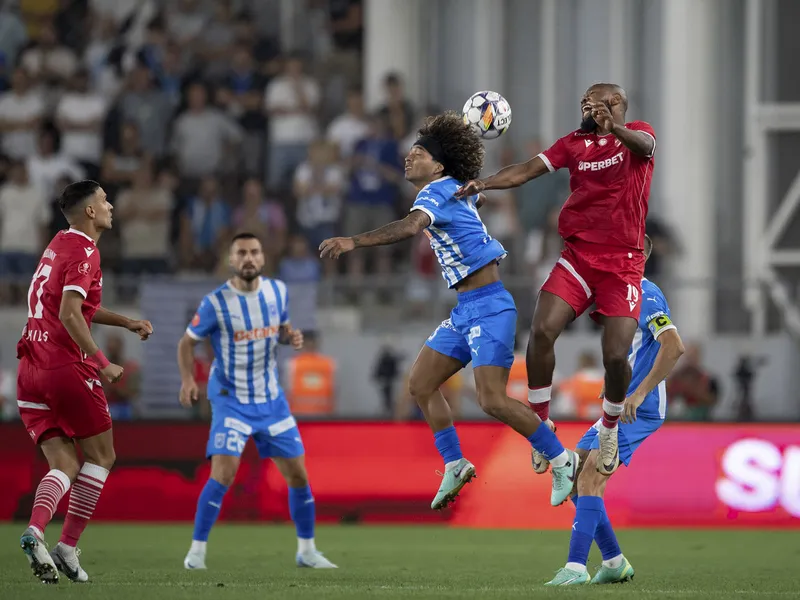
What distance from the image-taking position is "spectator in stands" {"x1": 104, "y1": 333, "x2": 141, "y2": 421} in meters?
16.0

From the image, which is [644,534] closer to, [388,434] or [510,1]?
[388,434]

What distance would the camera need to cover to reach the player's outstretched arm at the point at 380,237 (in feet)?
25.8

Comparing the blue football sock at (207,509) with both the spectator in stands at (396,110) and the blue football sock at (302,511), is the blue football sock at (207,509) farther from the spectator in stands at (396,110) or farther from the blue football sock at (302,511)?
the spectator in stands at (396,110)

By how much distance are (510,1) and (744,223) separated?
4731mm

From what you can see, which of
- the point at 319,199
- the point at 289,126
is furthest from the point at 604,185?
the point at 289,126

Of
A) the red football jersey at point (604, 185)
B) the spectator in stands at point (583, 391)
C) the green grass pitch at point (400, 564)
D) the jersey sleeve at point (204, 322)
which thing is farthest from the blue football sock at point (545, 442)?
the spectator in stands at point (583, 391)

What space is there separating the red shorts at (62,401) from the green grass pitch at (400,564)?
3.07 ft

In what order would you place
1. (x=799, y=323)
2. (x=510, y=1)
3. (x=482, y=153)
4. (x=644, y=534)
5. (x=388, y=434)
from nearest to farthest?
(x=482, y=153)
(x=644, y=534)
(x=388, y=434)
(x=799, y=323)
(x=510, y=1)

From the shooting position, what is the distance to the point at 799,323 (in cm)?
1750

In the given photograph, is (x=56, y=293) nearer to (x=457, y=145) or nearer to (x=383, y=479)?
(x=457, y=145)

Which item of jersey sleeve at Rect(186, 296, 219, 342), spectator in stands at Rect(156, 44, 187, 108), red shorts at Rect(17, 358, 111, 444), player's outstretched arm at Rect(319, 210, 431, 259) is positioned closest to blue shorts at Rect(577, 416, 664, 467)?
player's outstretched arm at Rect(319, 210, 431, 259)

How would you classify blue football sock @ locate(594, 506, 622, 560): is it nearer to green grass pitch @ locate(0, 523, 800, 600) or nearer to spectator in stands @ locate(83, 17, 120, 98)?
green grass pitch @ locate(0, 523, 800, 600)

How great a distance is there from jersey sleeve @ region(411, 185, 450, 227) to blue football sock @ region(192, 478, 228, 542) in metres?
3.04

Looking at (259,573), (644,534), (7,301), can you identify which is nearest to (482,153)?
(259,573)
